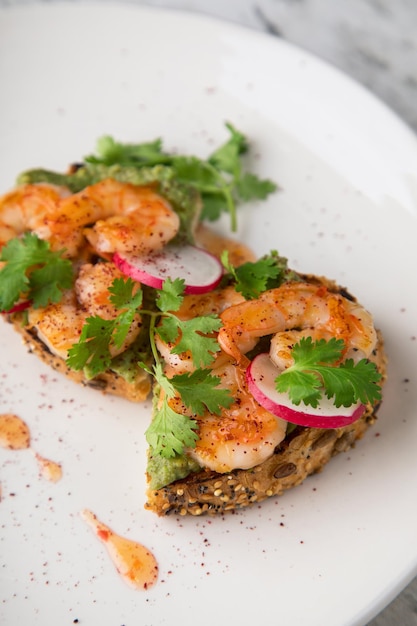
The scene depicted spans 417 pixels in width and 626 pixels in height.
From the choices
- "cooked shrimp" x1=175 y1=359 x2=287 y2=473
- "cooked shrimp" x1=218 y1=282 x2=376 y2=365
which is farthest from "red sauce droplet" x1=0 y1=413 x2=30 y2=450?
"cooked shrimp" x1=218 y1=282 x2=376 y2=365

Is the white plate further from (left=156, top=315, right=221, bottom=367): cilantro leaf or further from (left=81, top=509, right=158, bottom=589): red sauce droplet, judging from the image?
(left=156, top=315, right=221, bottom=367): cilantro leaf

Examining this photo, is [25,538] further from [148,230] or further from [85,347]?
[148,230]

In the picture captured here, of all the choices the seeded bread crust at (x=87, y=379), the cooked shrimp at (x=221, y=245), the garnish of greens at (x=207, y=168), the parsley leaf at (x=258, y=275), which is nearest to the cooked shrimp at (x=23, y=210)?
the garnish of greens at (x=207, y=168)

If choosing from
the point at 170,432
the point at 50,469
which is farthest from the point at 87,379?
the point at 170,432

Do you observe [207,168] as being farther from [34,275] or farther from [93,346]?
[93,346]

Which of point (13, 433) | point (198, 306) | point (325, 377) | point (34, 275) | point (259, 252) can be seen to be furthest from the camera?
point (259, 252)

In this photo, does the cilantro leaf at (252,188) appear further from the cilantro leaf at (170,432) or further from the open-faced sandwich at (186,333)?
the cilantro leaf at (170,432)
